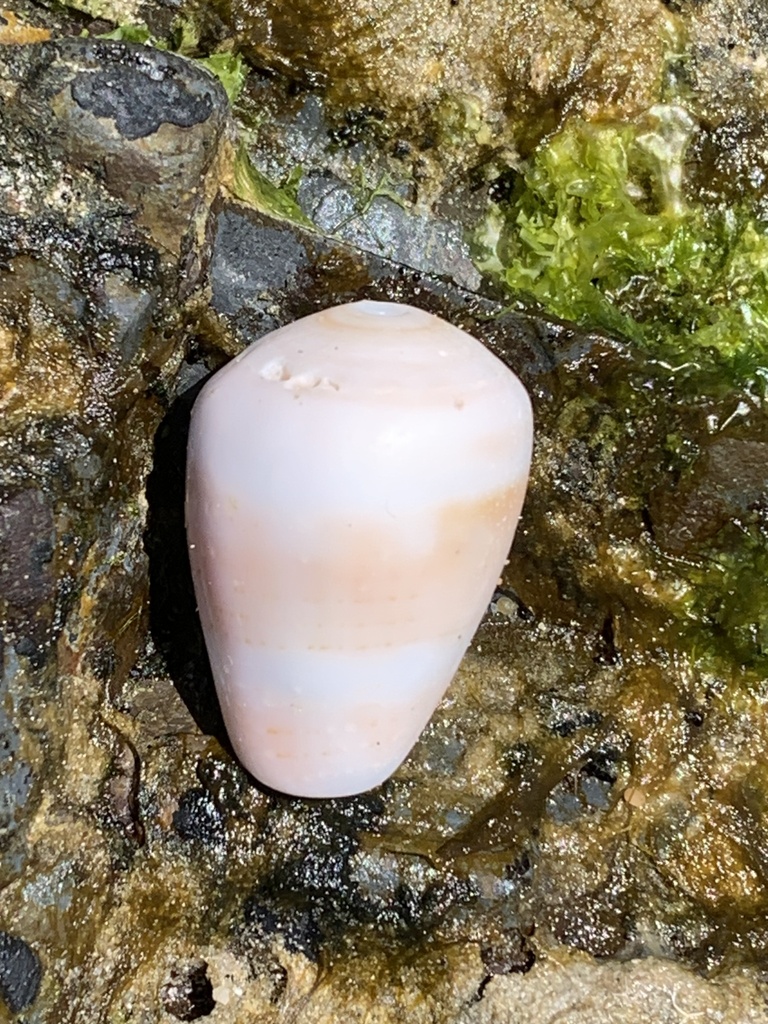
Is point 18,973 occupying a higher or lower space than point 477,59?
lower

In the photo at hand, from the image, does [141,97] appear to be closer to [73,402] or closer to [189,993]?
[73,402]

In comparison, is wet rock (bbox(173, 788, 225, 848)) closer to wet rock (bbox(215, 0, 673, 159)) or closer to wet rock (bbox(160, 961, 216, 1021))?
wet rock (bbox(160, 961, 216, 1021))

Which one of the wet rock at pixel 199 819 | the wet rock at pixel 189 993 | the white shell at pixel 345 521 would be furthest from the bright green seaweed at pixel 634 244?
the wet rock at pixel 189 993

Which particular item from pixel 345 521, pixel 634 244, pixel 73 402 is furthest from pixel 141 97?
pixel 634 244

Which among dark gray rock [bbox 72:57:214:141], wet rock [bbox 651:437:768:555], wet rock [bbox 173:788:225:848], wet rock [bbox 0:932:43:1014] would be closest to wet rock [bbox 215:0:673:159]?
dark gray rock [bbox 72:57:214:141]

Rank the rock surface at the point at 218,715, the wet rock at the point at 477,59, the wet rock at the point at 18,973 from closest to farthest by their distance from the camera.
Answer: the wet rock at the point at 18,973 → the rock surface at the point at 218,715 → the wet rock at the point at 477,59

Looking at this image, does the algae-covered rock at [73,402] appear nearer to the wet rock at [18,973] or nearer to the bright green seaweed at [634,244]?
the wet rock at [18,973]
